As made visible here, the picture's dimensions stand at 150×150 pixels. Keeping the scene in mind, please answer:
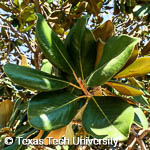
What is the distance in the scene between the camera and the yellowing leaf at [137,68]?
74 cm

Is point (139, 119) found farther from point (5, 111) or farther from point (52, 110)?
point (5, 111)

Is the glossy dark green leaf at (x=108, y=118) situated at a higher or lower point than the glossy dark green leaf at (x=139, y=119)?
higher

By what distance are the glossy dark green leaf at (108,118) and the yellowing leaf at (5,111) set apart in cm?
65

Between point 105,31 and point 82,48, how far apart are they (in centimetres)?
11

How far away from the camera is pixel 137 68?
0.75m

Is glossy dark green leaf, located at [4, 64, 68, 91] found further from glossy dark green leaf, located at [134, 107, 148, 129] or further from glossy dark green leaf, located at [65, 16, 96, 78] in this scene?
glossy dark green leaf, located at [134, 107, 148, 129]

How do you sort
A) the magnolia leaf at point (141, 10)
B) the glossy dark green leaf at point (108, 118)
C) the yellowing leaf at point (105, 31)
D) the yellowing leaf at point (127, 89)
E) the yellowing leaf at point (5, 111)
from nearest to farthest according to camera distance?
the glossy dark green leaf at point (108, 118) < the yellowing leaf at point (127, 89) < the yellowing leaf at point (105, 31) < the yellowing leaf at point (5, 111) < the magnolia leaf at point (141, 10)

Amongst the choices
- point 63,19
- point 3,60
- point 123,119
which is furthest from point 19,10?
point 123,119

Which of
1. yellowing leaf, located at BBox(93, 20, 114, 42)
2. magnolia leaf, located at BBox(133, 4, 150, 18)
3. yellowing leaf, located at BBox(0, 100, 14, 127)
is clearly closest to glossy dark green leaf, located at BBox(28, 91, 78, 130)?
yellowing leaf, located at BBox(93, 20, 114, 42)

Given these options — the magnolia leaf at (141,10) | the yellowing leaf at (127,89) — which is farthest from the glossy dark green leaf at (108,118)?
the magnolia leaf at (141,10)

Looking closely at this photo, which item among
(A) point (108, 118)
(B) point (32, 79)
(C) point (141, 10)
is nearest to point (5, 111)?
(B) point (32, 79)

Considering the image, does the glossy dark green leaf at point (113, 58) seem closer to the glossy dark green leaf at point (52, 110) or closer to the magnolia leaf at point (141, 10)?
the glossy dark green leaf at point (52, 110)

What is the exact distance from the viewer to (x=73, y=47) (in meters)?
0.82

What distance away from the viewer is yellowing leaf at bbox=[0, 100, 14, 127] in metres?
1.26
